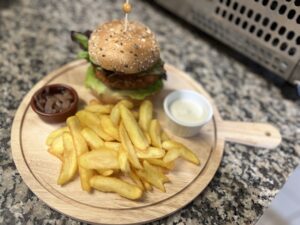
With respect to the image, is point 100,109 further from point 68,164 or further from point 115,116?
point 68,164

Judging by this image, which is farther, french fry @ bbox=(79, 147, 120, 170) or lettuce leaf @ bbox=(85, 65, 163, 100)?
lettuce leaf @ bbox=(85, 65, 163, 100)

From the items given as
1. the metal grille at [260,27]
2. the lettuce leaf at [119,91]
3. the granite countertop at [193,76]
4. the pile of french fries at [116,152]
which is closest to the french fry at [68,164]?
the pile of french fries at [116,152]

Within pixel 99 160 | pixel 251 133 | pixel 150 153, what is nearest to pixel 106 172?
pixel 99 160

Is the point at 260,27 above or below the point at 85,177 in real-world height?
above

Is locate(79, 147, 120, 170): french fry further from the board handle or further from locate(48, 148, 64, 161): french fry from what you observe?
the board handle

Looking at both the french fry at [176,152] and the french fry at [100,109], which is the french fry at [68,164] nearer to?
the french fry at [100,109]

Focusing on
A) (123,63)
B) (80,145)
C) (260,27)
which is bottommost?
(80,145)

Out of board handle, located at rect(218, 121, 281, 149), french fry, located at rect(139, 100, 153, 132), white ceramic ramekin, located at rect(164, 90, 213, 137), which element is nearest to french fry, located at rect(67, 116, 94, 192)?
french fry, located at rect(139, 100, 153, 132)
